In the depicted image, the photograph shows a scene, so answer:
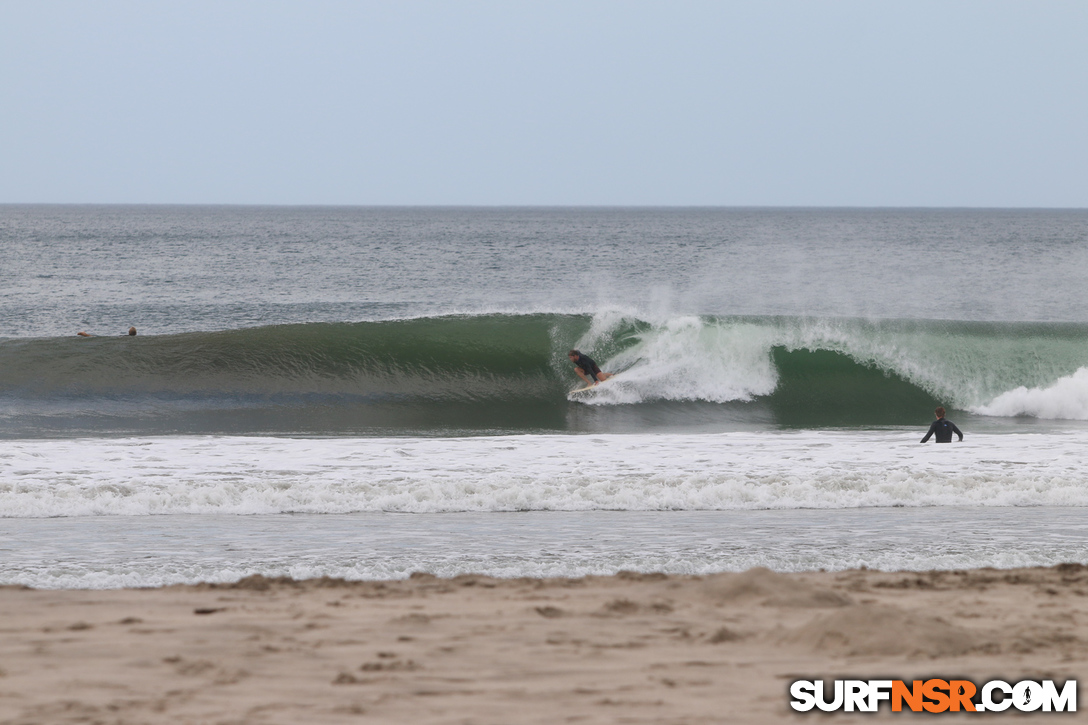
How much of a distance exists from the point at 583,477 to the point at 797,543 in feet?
8.87

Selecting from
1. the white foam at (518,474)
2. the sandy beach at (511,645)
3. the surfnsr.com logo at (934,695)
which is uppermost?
the white foam at (518,474)

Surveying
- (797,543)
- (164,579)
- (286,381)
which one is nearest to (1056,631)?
(797,543)

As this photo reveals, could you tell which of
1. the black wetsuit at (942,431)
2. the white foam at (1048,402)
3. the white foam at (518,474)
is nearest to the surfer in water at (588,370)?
the white foam at (518,474)

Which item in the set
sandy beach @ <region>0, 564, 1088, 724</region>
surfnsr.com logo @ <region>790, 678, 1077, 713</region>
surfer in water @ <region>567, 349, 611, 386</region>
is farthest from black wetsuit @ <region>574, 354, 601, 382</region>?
surfnsr.com logo @ <region>790, 678, 1077, 713</region>

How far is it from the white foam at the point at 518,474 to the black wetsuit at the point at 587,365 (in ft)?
14.6

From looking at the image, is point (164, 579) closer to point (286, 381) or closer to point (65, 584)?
point (65, 584)

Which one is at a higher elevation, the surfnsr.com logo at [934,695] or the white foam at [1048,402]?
the white foam at [1048,402]

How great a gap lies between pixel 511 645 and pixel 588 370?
41.0ft

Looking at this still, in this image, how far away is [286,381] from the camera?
1691 centimetres

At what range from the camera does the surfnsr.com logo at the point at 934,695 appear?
11.9 feet

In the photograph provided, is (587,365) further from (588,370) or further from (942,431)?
(942,431)

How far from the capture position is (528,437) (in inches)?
488

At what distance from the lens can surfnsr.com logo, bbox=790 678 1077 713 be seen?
142 inches

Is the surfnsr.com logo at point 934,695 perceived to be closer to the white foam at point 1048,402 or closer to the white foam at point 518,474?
the white foam at point 518,474
